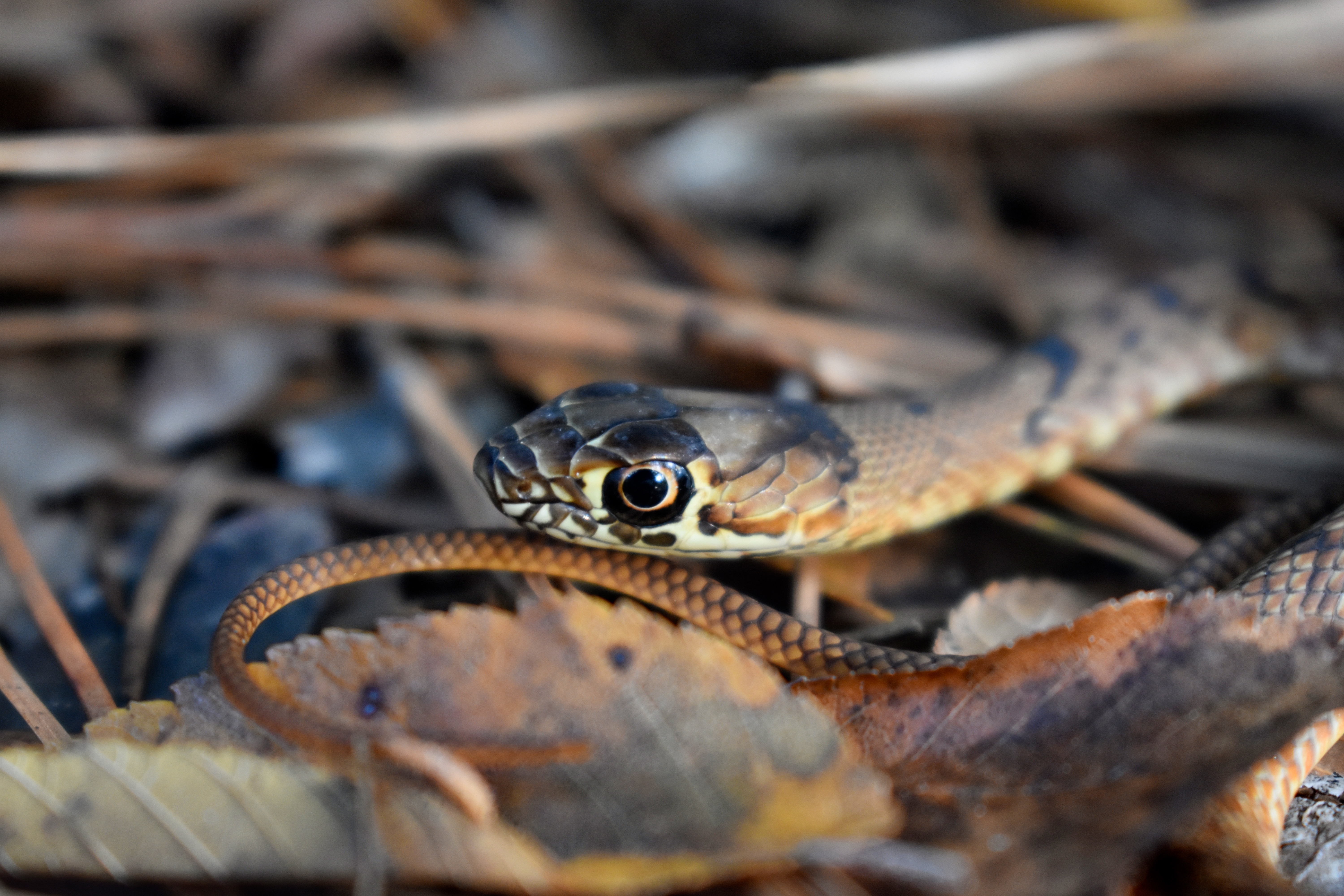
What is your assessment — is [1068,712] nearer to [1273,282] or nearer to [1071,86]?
[1273,282]

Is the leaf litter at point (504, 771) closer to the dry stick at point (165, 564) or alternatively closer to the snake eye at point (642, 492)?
the dry stick at point (165, 564)

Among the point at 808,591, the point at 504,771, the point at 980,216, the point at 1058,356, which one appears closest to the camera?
the point at 504,771

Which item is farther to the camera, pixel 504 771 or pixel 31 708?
pixel 31 708

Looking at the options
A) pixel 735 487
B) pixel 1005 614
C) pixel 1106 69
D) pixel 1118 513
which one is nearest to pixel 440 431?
pixel 735 487

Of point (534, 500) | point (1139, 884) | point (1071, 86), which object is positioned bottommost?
point (1139, 884)

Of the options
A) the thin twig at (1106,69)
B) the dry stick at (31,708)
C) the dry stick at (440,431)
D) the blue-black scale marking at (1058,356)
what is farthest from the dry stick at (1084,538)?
the dry stick at (31,708)

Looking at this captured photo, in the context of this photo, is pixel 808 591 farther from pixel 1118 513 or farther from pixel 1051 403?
pixel 1051 403

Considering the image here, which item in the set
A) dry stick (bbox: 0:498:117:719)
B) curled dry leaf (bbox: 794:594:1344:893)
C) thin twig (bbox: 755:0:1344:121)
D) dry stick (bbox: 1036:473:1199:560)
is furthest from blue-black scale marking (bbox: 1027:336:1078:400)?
dry stick (bbox: 0:498:117:719)

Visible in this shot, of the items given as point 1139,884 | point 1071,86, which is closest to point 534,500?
point 1139,884
